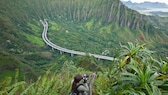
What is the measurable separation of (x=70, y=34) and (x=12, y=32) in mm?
52435

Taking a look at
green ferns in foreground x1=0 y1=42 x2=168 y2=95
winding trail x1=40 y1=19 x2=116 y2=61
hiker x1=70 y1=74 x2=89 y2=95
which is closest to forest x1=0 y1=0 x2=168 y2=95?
green ferns in foreground x1=0 y1=42 x2=168 y2=95

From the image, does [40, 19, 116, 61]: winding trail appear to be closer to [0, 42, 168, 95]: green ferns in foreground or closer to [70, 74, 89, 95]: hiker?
[70, 74, 89, 95]: hiker

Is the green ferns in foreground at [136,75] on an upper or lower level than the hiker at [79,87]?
upper

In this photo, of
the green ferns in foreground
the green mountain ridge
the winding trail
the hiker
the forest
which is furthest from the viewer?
the green mountain ridge

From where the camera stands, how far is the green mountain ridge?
102481 mm

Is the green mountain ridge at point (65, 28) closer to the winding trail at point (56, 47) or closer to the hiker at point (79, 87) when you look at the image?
Answer: the winding trail at point (56, 47)

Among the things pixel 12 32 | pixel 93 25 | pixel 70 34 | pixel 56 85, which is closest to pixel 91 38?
pixel 70 34

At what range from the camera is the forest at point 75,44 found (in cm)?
427

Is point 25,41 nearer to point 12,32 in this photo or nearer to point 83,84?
point 12,32

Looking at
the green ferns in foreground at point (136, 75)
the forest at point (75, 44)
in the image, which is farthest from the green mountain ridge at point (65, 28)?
the green ferns in foreground at point (136, 75)

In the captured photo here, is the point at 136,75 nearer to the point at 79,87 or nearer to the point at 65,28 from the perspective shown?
the point at 79,87

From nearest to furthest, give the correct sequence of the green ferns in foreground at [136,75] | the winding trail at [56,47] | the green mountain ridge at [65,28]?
the green ferns in foreground at [136,75] < the winding trail at [56,47] < the green mountain ridge at [65,28]

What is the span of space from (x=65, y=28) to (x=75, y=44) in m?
35.6

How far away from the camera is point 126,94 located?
369 cm
